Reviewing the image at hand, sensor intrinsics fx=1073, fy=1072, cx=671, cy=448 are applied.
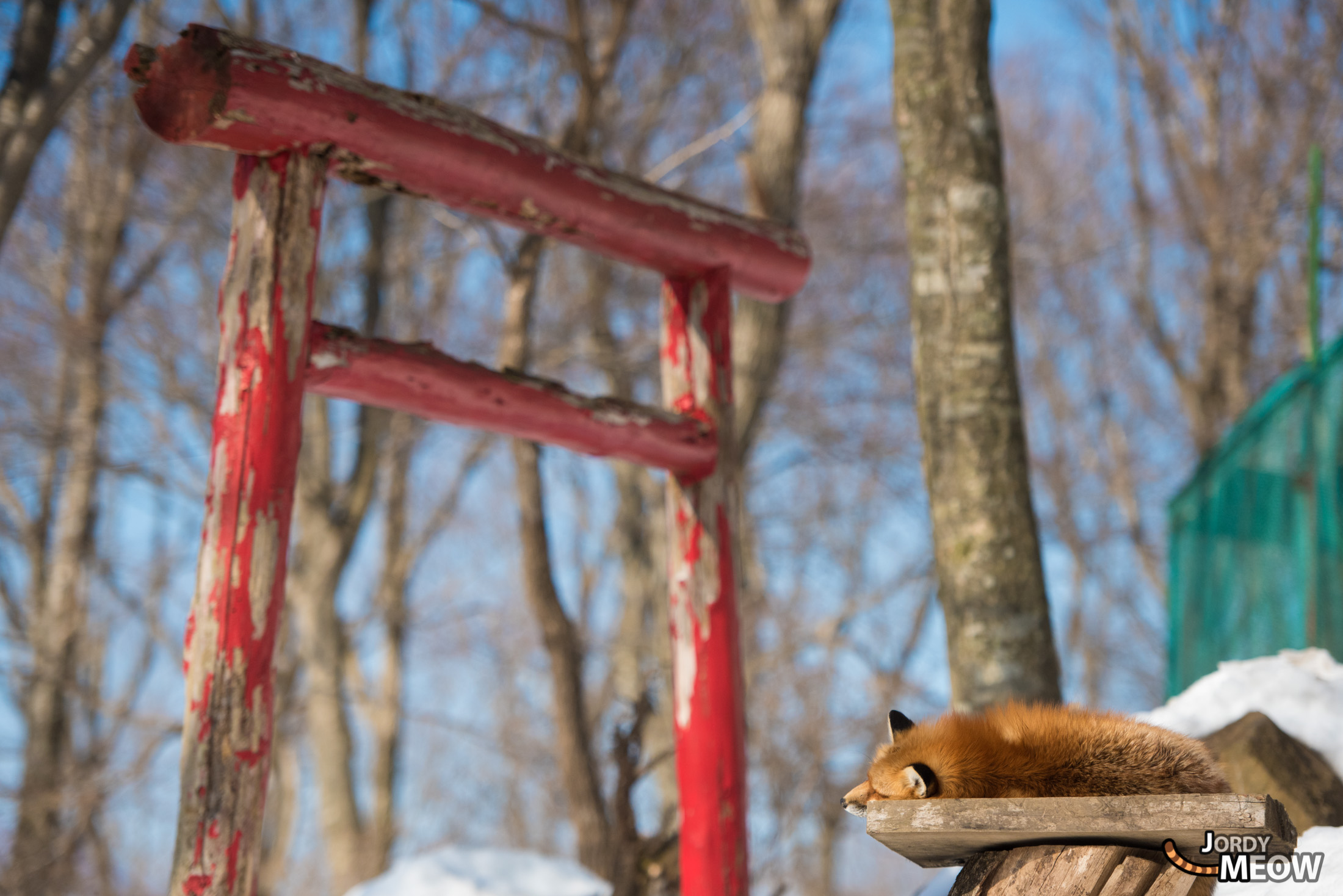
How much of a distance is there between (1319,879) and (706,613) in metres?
1.66

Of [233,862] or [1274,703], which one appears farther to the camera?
[1274,703]

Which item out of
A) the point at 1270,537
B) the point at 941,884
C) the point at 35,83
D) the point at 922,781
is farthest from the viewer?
the point at 35,83

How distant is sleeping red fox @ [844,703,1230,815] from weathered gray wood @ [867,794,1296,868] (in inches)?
2.4

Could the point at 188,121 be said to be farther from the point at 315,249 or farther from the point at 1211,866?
the point at 1211,866

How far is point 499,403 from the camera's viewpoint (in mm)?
2828

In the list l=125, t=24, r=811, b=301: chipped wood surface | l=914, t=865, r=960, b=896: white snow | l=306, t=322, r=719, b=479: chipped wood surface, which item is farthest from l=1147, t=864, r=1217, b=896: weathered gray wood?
l=125, t=24, r=811, b=301: chipped wood surface

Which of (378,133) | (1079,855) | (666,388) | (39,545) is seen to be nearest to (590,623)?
(39,545)

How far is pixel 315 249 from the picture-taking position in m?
2.46

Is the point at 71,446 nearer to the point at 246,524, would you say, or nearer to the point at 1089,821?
the point at 246,524

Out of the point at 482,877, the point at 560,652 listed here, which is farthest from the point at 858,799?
the point at 560,652

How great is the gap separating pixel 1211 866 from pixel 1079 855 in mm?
174

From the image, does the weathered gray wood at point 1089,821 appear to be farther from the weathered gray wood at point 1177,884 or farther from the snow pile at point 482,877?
the snow pile at point 482,877

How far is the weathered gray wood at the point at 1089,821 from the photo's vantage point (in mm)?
1415

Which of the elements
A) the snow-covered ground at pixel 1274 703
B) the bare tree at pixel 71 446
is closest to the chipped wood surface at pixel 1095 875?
the snow-covered ground at pixel 1274 703
